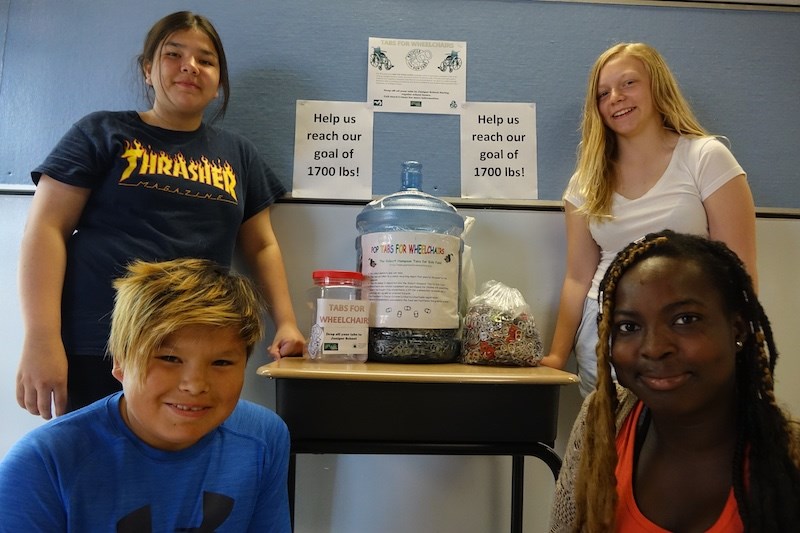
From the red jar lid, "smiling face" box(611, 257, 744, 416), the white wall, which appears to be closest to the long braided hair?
"smiling face" box(611, 257, 744, 416)

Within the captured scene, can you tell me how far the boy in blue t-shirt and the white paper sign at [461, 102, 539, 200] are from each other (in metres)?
0.72

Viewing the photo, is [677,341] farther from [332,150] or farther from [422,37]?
[422,37]

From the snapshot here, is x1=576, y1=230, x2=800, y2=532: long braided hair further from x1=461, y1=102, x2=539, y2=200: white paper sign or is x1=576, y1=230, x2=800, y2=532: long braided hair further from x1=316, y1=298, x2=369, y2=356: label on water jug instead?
x1=461, y1=102, x2=539, y2=200: white paper sign

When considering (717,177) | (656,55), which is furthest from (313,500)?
(656,55)

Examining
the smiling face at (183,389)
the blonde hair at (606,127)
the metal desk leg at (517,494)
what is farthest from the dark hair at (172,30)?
the metal desk leg at (517,494)

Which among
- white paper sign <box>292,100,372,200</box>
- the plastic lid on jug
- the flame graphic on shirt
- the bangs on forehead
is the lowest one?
the plastic lid on jug

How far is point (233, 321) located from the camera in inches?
29.1

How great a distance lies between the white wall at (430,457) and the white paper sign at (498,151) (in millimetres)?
60

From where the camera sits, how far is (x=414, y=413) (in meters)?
0.86

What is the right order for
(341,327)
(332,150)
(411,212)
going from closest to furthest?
(341,327) < (411,212) < (332,150)

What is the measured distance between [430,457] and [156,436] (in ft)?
2.22

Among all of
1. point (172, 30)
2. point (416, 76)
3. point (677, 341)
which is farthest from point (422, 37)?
point (677, 341)

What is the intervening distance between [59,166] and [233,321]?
560 mm

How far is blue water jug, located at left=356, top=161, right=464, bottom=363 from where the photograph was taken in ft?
3.22
